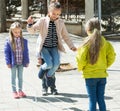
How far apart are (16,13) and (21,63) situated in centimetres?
1880

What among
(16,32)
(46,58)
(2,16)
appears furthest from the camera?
(2,16)

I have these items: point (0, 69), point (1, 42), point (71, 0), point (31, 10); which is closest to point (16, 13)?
point (31, 10)

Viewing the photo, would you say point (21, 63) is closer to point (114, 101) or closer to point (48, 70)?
point (48, 70)

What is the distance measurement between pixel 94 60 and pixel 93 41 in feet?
0.85

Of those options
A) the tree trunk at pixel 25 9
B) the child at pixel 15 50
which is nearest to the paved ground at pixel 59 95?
the child at pixel 15 50

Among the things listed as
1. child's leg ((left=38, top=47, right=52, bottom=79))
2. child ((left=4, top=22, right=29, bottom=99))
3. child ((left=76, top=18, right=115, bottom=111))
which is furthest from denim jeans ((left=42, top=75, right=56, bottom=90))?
child ((left=76, top=18, right=115, bottom=111))

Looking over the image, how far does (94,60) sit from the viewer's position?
639 centimetres

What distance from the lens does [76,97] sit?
8.52 meters

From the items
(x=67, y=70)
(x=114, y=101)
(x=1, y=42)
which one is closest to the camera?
(x=114, y=101)

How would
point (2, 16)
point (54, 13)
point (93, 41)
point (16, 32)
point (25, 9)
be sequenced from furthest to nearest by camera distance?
1. point (25, 9)
2. point (2, 16)
3. point (16, 32)
4. point (54, 13)
5. point (93, 41)

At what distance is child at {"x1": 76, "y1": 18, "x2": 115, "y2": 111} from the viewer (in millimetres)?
6363

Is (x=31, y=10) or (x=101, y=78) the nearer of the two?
(x=101, y=78)

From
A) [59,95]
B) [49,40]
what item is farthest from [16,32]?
[59,95]

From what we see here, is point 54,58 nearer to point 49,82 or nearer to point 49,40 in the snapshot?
point 49,40
